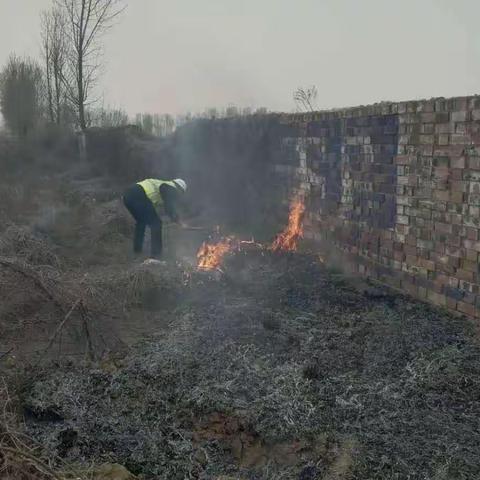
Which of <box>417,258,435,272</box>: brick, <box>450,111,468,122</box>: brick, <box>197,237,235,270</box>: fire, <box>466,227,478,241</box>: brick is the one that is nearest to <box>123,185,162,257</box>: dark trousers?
<box>197,237,235,270</box>: fire

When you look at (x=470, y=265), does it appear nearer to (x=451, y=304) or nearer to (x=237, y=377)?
(x=451, y=304)

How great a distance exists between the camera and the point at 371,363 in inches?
192

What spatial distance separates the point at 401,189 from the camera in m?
6.84

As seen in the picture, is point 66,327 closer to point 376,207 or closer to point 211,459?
point 211,459

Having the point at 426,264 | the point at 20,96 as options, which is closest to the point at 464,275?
the point at 426,264

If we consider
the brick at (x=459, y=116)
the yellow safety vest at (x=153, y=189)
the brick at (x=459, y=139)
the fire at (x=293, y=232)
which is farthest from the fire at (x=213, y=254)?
the brick at (x=459, y=116)

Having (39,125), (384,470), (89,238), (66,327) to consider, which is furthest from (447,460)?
(39,125)

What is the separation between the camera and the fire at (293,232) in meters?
9.63

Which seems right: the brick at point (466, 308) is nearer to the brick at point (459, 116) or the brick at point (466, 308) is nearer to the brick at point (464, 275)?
the brick at point (464, 275)

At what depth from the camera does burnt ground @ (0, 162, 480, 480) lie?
11.9 feet

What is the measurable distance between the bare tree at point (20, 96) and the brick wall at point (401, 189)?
15443mm

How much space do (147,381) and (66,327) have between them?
1569 mm

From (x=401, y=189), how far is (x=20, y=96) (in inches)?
761

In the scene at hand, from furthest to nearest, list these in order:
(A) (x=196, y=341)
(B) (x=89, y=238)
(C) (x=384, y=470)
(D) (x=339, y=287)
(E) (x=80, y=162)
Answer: (E) (x=80, y=162) < (B) (x=89, y=238) < (D) (x=339, y=287) < (A) (x=196, y=341) < (C) (x=384, y=470)
